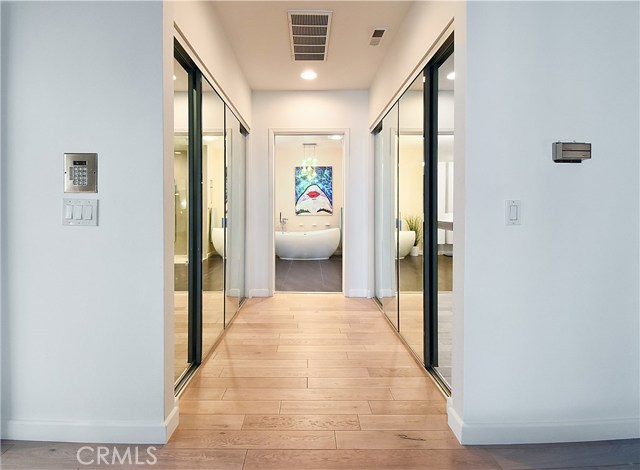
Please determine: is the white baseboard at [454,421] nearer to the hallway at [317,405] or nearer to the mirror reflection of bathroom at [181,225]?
the hallway at [317,405]

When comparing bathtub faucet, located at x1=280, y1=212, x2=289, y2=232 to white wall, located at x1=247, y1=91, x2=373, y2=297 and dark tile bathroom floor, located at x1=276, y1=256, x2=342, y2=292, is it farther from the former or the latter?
white wall, located at x1=247, y1=91, x2=373, y2=297

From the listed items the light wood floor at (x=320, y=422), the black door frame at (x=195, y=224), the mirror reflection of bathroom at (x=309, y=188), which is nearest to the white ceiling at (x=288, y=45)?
the black door frame at (x=195, y=224)

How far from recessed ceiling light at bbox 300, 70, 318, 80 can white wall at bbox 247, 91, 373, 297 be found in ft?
1.53

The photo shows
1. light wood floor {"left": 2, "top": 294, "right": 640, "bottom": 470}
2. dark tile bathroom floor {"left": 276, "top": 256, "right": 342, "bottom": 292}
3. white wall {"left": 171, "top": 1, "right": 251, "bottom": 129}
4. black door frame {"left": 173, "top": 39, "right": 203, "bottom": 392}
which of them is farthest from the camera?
dark tile bathroom floor {"left": 276, "top": 256, "right": 342, "bottom": 292}

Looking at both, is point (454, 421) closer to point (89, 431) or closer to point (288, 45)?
point (89, 431)

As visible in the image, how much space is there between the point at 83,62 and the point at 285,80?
9.98ft

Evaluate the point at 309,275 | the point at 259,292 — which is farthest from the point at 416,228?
the point at 309,275

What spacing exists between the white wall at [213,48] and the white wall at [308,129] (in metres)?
0.61

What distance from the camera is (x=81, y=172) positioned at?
182 centimetres

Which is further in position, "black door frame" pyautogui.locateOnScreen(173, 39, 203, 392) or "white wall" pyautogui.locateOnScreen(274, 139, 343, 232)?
"white wall" pyautogui.locateOnScreen(274, 139, 343, 232)

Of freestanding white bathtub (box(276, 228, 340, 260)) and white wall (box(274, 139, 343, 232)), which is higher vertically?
white wall (box(274, 139, 343, 232))

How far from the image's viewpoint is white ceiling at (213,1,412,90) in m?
3.00

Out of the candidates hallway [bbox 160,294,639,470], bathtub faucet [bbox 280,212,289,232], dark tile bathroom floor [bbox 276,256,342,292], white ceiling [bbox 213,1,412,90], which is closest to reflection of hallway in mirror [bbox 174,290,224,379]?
hallway [bbox 160,294,639,470]

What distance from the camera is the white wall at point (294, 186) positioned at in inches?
372
